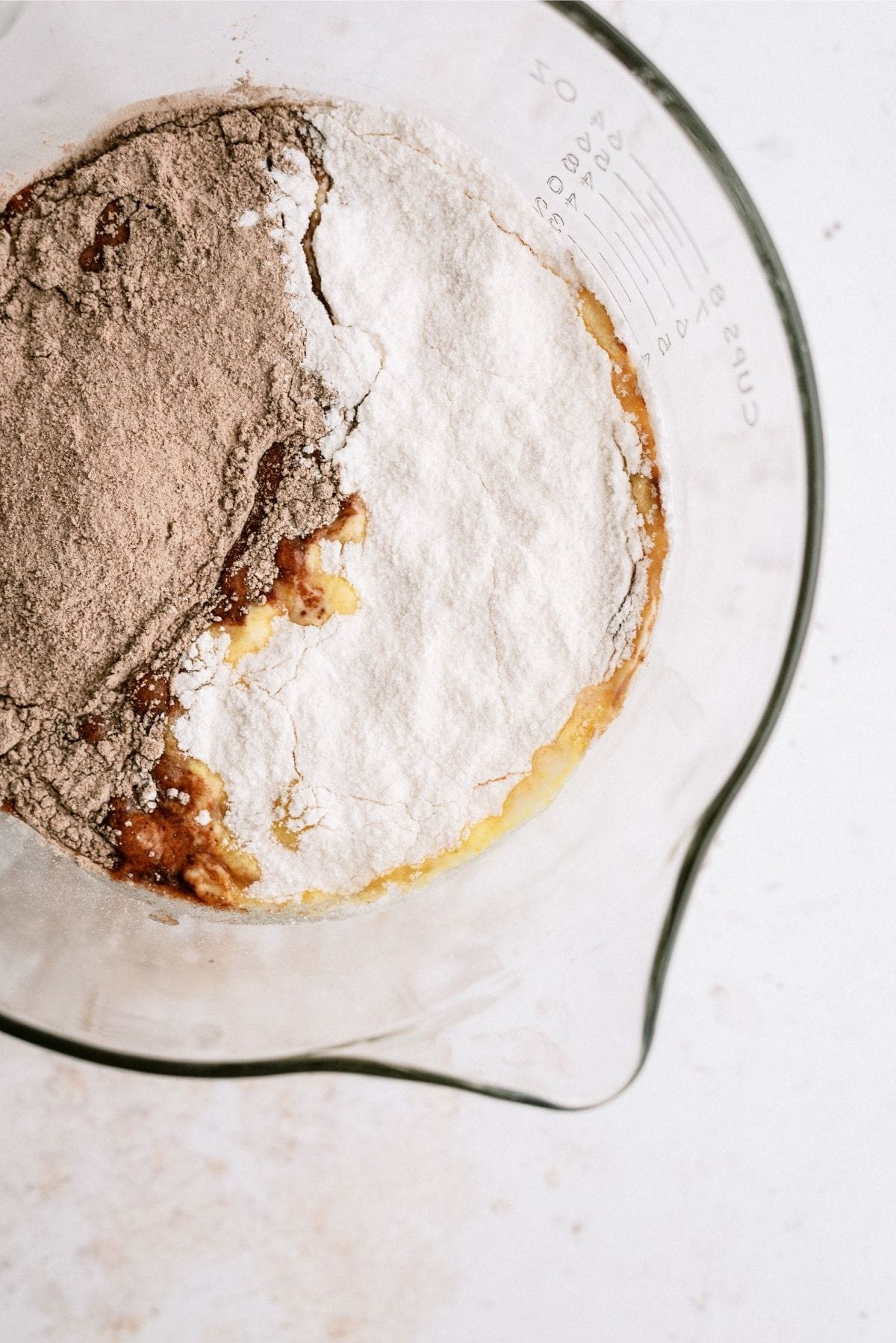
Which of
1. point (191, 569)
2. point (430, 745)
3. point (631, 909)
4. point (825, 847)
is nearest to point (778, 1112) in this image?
point (825, 847)

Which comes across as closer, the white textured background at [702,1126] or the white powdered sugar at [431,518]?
the white powdered sugar at [431,518]

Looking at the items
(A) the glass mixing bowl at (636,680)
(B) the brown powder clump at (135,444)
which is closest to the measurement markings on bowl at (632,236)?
(A) the glass mixing bowl at (636,680)

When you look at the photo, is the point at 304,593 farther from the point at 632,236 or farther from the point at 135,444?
the point at 632,236

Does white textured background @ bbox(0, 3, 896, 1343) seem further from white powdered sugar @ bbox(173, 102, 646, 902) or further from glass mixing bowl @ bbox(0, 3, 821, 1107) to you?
white powdered sugar @ bbox(173, 102, 646, 902)

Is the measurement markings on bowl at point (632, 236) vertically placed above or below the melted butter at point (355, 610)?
above

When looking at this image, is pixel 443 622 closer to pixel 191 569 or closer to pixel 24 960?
pixel 191 569

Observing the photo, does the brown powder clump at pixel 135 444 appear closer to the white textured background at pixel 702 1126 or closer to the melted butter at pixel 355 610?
the melted butter at pixel 355 610

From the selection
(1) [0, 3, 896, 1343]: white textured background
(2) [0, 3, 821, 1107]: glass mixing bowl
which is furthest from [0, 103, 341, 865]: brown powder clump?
(1) [0, 3, 896, 1343]: white textured background
